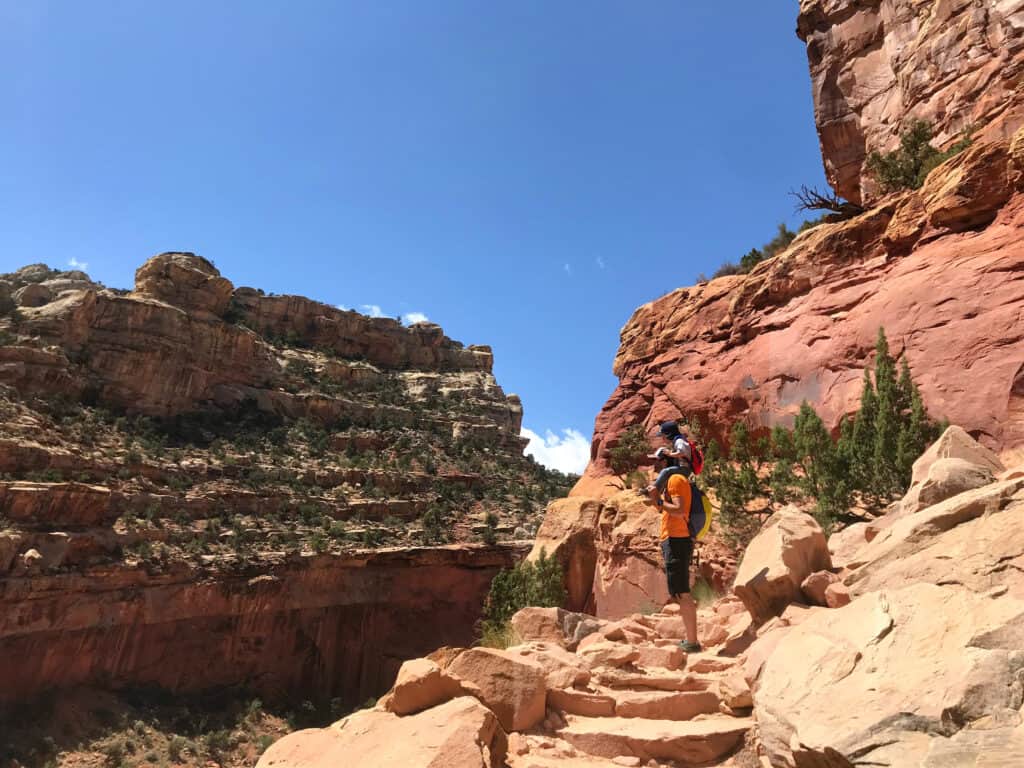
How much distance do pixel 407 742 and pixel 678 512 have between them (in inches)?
139

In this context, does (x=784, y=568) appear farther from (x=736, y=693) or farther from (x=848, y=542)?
(x=848, y=542)

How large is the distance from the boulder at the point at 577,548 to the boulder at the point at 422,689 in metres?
12.6

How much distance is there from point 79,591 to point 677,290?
27.9 m

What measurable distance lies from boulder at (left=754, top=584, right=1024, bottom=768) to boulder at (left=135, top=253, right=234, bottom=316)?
2003 inches

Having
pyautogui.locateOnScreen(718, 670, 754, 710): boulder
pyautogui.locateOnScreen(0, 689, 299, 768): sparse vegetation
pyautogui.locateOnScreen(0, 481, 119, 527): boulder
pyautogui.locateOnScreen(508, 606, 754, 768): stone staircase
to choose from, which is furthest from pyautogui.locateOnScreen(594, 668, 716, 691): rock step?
pyautogui.locateOnScreen(0, 481, 119, 527): boulder

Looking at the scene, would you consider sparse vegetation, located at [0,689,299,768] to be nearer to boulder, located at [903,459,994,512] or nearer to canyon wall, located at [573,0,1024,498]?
canyon wall, located at [573,0,1024,498]

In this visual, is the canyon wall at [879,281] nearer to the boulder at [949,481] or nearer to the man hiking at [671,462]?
the boulder at [949,481]

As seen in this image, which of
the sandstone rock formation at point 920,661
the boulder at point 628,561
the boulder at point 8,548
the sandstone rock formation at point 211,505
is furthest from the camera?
the sandstone rock formation at point 211,505

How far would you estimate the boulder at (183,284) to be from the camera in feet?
154

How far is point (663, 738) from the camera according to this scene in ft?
13.5

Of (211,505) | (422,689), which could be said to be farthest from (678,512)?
(211,505)

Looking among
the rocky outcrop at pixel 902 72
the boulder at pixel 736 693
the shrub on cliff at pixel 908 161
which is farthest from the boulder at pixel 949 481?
the shrub on cliff at pixel 908 161

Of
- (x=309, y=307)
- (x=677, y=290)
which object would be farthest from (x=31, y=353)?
(x=677, y=290)

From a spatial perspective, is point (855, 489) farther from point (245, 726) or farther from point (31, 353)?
point (31, 353)
